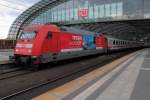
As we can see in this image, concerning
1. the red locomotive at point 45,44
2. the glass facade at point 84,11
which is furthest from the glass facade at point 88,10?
the red locomotive at point 45,44

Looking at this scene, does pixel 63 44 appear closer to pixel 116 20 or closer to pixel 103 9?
pixel 116 20

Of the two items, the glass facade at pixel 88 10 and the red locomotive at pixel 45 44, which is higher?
the glass facade at pixel 88 10

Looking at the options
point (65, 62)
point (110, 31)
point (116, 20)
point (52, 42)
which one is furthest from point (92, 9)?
point (52, 42)

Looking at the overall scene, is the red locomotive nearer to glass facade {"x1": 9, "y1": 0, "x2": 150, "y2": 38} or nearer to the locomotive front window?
the locomotive front window

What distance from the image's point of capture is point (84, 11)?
44.4 metres

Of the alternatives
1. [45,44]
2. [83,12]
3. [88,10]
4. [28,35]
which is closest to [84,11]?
[83,12]

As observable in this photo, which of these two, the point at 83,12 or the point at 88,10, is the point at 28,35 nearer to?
the point at 83,12

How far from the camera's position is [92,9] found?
1754 inches

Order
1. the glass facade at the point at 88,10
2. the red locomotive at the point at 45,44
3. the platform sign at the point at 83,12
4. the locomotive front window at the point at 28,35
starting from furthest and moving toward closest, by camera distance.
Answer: the platform sign at the point at 83,12 < the glass facade at the point at 88,10 < the locomotive front window at the point at 28,35 < the red locomotive at the point at 45,44

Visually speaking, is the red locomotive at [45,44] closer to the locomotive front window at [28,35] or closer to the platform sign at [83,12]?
the locomotive front window at [28,35]

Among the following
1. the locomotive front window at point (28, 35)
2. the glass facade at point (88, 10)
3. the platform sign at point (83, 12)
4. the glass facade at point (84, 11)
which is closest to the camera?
the locomotive front window at point (28, 35)

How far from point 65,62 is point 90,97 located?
38.3 ft

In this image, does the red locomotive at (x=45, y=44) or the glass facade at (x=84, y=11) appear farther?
the glass facade at (x=84, y=11)

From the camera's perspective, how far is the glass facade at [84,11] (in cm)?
3900
